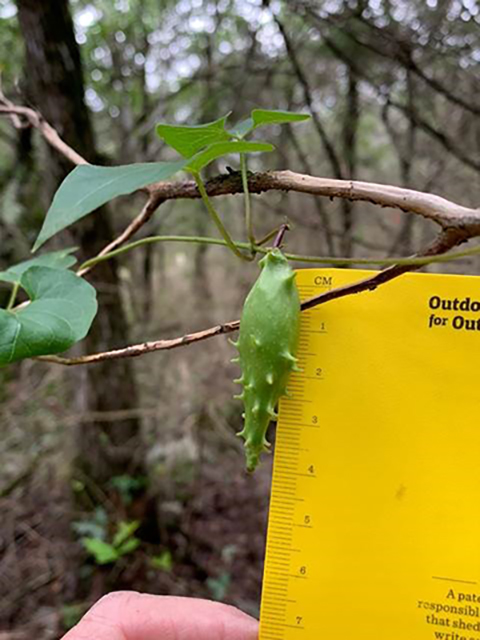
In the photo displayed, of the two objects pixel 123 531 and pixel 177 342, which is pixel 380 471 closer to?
pixel 177 342

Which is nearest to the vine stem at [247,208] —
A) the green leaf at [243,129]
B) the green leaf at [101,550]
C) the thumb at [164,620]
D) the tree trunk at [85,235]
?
→ the green leaf at [243,129]

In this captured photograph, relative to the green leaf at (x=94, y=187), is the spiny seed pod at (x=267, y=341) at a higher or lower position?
lower

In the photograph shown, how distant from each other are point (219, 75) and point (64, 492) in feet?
7.41

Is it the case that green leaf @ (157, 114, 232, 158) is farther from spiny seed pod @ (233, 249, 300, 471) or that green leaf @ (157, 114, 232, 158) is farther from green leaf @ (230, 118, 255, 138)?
spiny seed pod @ (233, 249, 300, 471)

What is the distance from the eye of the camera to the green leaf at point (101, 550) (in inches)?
81.5

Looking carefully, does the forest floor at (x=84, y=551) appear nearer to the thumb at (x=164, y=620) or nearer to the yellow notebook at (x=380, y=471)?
the thumb at (x=164, y=620)

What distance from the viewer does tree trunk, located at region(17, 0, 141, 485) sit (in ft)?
6.12

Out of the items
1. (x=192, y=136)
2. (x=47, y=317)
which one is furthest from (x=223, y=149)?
(x=47, y=317)

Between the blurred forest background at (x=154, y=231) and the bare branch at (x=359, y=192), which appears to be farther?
Answer: the blurred forest background at (x=154, y=231)

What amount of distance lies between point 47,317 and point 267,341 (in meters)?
0.27

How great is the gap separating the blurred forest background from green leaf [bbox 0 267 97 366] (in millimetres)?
865

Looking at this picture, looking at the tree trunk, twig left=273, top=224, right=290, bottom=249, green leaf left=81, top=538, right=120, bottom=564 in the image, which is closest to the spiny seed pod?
twig left=273, top=224, right=290, bottom=249

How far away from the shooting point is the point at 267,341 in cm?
62

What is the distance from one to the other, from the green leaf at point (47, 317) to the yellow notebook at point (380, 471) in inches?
10.5
